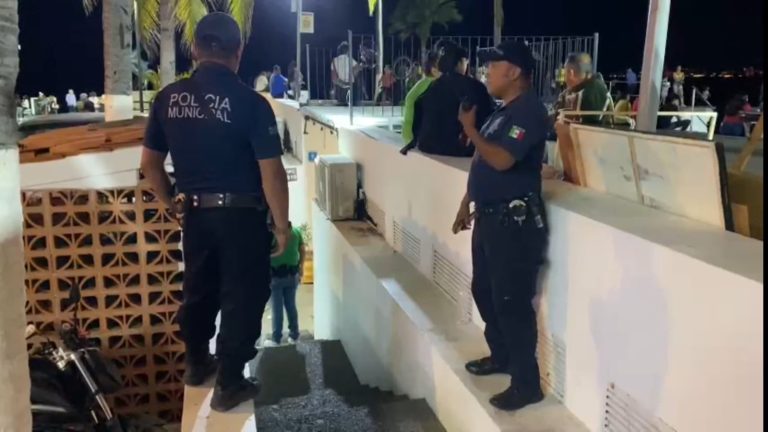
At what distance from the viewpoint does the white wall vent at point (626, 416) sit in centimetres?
269

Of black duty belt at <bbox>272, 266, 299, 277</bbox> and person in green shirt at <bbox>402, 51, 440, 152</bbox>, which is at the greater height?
person in green shirt at <bbox>402, 51, 440, 152</bbox>

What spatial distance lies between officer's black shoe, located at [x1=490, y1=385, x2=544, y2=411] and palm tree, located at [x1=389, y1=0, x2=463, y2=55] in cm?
2230

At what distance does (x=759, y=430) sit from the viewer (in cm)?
211

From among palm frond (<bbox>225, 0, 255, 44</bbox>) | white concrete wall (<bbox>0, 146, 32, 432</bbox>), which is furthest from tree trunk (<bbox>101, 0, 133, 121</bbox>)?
palm frond (<bbox>225, 0, 255, 44</bbox>)

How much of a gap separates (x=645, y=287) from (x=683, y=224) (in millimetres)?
407

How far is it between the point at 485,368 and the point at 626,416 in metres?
0.95

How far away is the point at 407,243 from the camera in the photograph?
5.99 meters

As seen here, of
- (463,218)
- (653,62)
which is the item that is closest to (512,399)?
(463,218)

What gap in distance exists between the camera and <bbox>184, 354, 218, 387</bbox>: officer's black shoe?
3.76m

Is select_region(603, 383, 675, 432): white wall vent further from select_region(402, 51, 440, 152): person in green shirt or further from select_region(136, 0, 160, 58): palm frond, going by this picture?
select_region(136, 0, 160, 58): palm frond

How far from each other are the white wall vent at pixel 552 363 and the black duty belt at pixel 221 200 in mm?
1566

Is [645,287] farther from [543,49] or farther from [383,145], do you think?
[543,49]

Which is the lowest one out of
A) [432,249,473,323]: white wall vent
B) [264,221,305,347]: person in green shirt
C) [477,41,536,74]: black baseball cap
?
[264,221,305,347]: person in green shirt

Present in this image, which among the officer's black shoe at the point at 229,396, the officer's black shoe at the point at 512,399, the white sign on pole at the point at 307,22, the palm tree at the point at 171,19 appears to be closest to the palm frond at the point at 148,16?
the palm tree at the point at 171,19
